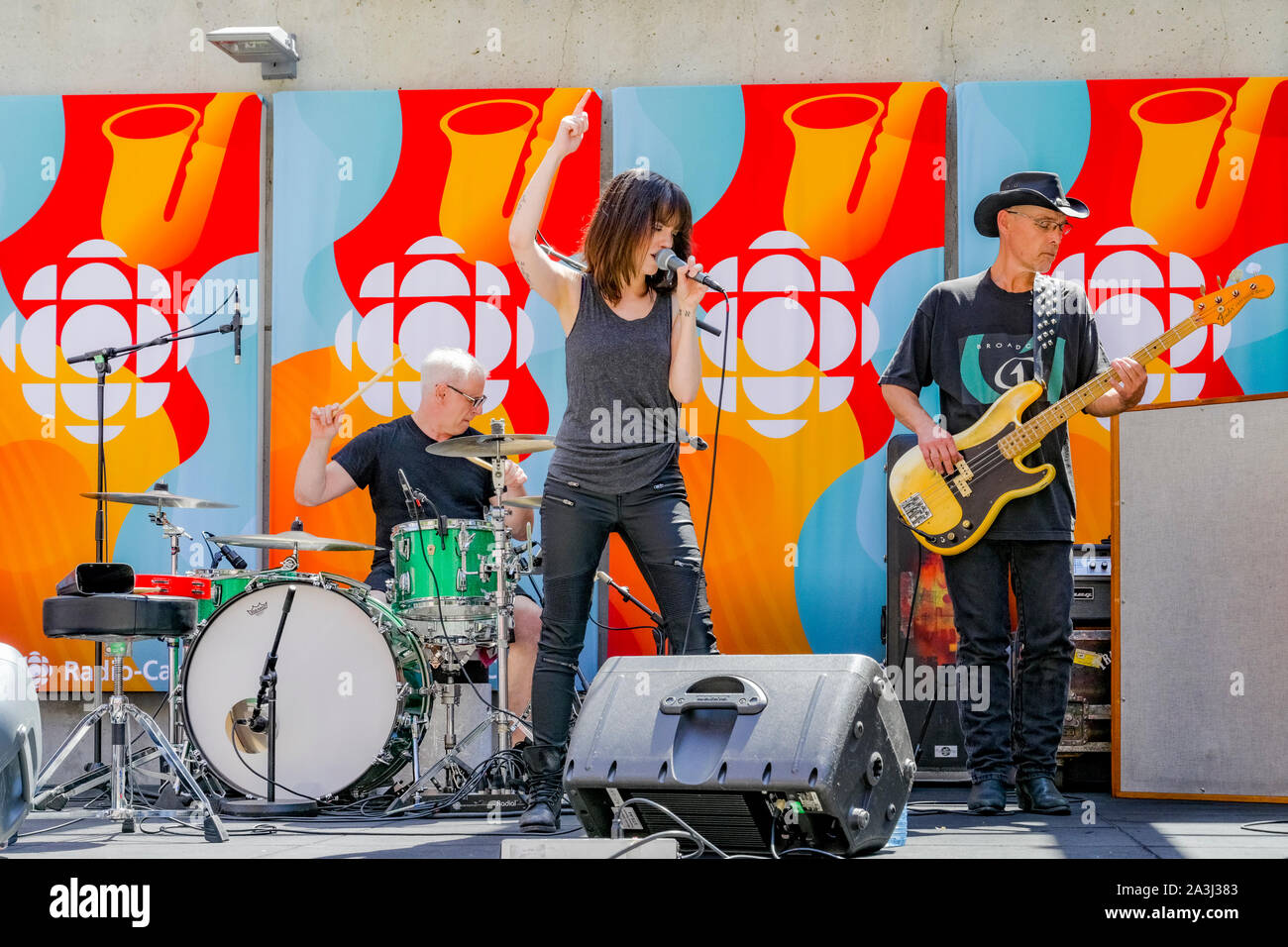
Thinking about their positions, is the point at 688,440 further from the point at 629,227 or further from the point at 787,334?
the point at 787,334

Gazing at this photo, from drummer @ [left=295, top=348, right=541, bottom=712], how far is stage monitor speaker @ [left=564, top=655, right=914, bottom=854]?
222cm

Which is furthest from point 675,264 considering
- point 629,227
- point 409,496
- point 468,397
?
point 468,397

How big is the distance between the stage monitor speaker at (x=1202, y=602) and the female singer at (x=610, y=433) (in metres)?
1.78

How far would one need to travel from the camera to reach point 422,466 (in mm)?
5418

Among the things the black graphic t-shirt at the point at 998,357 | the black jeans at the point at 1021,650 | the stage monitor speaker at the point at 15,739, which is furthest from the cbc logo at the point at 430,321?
the stage monitor speaker at the point at 15,739

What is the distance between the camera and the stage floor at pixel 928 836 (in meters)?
3.26

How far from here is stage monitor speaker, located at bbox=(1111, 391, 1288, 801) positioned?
4.53 meters

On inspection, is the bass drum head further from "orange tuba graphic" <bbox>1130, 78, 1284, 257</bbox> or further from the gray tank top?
"orange tuba graphic" <bbox>1130, 78, 1284, 257</bbox>

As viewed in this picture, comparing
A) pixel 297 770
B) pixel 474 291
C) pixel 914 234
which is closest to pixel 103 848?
pixel 297 770

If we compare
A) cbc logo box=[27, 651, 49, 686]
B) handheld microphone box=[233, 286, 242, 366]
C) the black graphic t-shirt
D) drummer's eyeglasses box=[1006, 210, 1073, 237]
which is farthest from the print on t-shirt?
cbc logo box=[27, 651, 49, 686]

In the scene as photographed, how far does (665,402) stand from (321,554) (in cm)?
247

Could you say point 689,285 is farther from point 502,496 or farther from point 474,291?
point 474,291

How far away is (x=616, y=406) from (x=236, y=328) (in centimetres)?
244

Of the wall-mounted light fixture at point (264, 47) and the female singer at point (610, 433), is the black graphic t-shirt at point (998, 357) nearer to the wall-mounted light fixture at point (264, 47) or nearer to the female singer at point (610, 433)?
the female singer at point (610, 433)
